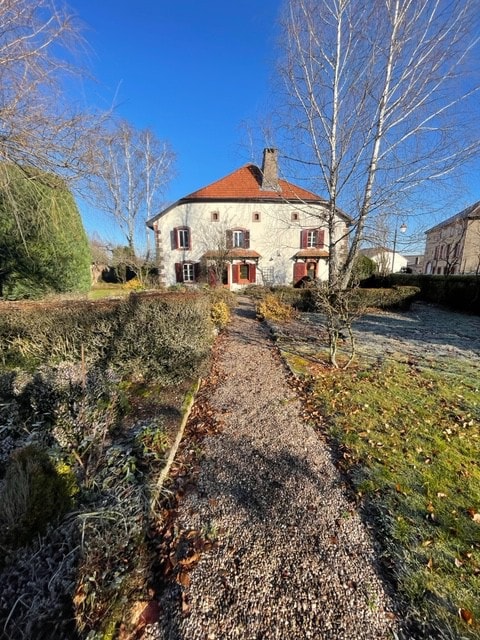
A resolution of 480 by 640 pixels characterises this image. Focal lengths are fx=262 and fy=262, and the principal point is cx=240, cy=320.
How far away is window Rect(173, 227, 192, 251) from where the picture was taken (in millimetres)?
20502

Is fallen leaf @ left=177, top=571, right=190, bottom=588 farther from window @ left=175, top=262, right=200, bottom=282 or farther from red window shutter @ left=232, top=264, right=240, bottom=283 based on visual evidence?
window @ left=175, top=262, right=200, bottom=282

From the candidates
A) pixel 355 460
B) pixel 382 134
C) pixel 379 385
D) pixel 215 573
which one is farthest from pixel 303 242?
pixel 215 573

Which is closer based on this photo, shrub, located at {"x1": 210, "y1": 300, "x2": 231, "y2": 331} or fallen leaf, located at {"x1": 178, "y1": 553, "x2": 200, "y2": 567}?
fallen leaf, located at {"x1": 178, "y1": 553, "x2": 200, "y2": 567}

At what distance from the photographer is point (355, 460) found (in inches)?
112

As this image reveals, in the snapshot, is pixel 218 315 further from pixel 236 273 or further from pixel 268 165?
pixel 268 165

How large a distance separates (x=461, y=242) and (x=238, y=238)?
2520cm

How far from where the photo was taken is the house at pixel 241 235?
20.2m

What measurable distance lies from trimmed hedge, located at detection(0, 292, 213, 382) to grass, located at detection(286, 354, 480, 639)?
8.48 feet

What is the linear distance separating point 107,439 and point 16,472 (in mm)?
908

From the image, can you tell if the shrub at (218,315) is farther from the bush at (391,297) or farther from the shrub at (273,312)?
the bush at (391,297)

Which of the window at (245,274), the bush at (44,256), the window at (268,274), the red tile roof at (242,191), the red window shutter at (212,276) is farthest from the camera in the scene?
the window at (268,274)

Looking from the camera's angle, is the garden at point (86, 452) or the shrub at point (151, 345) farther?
the shrub at point (151, 345)

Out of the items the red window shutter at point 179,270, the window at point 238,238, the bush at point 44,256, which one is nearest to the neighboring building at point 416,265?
the window at point 238,238

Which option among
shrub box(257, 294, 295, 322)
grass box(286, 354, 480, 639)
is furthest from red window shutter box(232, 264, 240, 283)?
grass box(286, 354, 480, 639)
